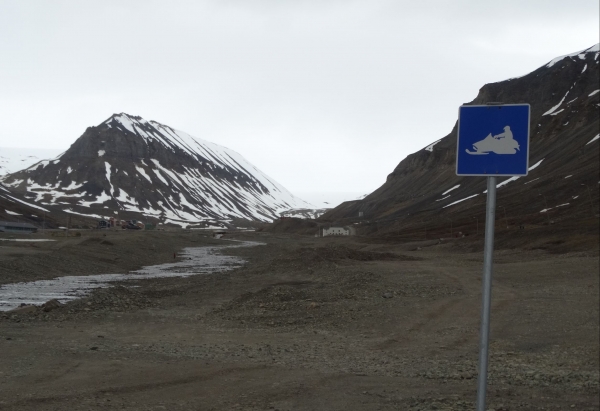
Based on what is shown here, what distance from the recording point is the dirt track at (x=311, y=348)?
9328mm

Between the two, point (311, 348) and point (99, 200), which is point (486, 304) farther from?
point (99, 200)

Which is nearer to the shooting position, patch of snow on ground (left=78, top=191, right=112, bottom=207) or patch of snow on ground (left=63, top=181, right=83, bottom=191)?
patch of snow on ground (left=78, top=191, right=112, bottom=207)

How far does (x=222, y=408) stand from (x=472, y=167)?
541cm

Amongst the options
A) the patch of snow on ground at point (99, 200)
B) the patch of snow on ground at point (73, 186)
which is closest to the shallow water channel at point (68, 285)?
the patch of snow on ground at point (99, 200)

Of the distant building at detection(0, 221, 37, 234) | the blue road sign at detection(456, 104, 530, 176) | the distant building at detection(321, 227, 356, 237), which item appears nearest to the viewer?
the blue road sign at detection(456, 104, 530, 176)

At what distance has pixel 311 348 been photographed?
14.0m

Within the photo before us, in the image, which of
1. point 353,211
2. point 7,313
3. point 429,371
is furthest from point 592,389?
point 353,211

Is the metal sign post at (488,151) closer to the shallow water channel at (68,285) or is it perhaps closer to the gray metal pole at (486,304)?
the gray metal pole at (486,304)

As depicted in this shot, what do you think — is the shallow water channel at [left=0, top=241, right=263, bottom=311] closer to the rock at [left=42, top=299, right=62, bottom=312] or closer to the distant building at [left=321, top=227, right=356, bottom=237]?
the rock at [left=42, top=299, right=62, bottom=312]

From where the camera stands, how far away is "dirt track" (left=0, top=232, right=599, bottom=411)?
933cm

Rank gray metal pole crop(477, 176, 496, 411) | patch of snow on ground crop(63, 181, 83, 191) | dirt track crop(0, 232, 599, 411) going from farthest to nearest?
patch of snow on ground crop(63, 181, 83, 191)
dirt track crop(0, 232, 599, 411)
gray metal pole crop(477, 176, 496, 411)

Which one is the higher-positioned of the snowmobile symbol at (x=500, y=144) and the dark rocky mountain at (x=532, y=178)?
the dark rocky mountain at (x=532, y=178)

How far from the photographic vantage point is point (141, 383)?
996cm

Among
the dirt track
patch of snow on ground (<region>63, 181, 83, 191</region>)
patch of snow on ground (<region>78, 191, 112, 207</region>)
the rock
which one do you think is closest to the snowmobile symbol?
the dirt track
